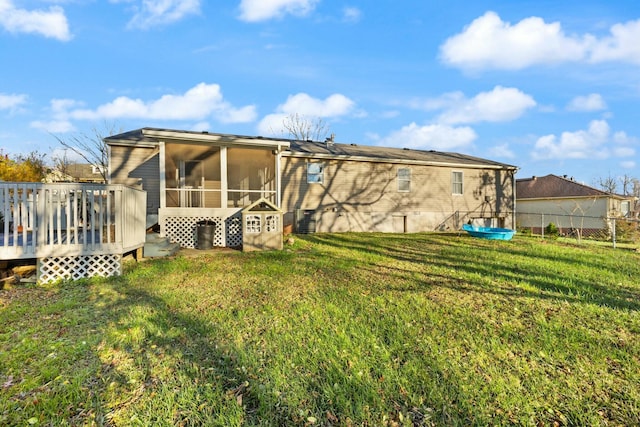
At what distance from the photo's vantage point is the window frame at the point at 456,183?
16750mm

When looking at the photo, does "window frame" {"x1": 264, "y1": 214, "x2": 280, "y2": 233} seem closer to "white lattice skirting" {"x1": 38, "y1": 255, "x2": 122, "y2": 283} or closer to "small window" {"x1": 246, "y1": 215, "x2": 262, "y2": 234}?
"small window" {"x1": 246, "y1": 215, "x2": 262, "y2": 234}

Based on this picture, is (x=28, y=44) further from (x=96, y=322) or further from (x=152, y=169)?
(x=96, y=322)

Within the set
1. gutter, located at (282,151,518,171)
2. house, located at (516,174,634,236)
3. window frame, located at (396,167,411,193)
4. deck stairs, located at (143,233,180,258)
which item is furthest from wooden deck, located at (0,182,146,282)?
house, located at (516,174,634,236)

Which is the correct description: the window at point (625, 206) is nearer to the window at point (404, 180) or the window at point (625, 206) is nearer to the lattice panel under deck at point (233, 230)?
the window at point (404, 180)

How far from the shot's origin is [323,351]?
2939 millimetres

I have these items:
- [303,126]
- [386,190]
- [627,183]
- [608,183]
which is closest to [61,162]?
[303,126]

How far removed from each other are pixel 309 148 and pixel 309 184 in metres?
2.10

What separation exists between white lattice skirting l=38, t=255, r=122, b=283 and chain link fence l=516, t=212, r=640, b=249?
42.1 ft

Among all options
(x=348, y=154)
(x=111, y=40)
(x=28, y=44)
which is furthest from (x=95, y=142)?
(x=348, y=154)

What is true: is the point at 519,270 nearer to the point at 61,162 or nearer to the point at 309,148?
the point at 309,148

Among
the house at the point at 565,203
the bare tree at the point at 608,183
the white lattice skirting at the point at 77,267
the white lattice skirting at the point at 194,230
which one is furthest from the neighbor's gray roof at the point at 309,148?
the bare tree at the point at 608,183

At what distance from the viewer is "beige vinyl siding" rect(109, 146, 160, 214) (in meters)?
11.2

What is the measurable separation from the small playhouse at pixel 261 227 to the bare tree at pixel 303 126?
78.5 ft

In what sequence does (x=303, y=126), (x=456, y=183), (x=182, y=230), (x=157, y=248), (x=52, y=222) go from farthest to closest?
(x=303, y=126)
(x=456, y=183)
(x=182, y=230)
(x=157, y=248)
(x=52, y=222)
